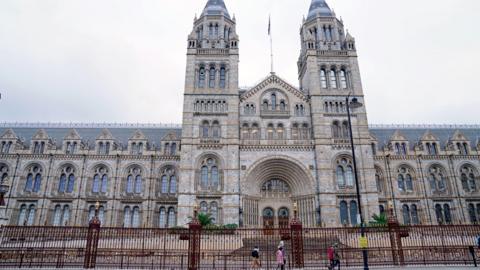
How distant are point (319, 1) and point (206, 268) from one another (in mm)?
40578

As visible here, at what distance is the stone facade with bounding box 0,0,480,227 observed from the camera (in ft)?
112

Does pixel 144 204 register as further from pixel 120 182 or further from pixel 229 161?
pixel 229 161

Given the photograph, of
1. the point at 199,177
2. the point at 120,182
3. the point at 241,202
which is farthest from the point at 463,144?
the point at 120,182

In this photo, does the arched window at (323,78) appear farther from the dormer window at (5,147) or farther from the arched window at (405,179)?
the dormer window at (5,147)

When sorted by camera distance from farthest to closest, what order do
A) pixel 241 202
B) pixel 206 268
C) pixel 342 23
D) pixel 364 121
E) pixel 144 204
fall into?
pixel 342 23, pixel 144 204, pixel 364 121, pixel 241 202, pixel 206 268

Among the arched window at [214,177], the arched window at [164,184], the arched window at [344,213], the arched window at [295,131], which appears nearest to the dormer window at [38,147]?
the arched window at [164,184]

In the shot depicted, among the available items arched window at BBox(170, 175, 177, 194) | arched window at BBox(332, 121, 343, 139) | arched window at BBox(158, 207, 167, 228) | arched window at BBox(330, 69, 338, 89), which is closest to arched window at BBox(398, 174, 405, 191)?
arched window at BBox(332, 121, 343, 139)

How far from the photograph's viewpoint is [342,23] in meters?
42.1

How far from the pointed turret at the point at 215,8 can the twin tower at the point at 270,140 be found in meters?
1.20

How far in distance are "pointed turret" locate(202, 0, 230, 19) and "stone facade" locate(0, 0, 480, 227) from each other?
9.9 inches

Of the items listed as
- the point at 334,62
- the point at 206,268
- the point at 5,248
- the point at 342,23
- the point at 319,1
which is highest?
the point at 319,1

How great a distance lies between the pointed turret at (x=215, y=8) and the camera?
1612 inches

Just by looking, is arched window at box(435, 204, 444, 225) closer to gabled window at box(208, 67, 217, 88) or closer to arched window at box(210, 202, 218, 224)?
arched window at box(210, 202, 218, 224)

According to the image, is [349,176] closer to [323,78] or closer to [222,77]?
[323,78]
